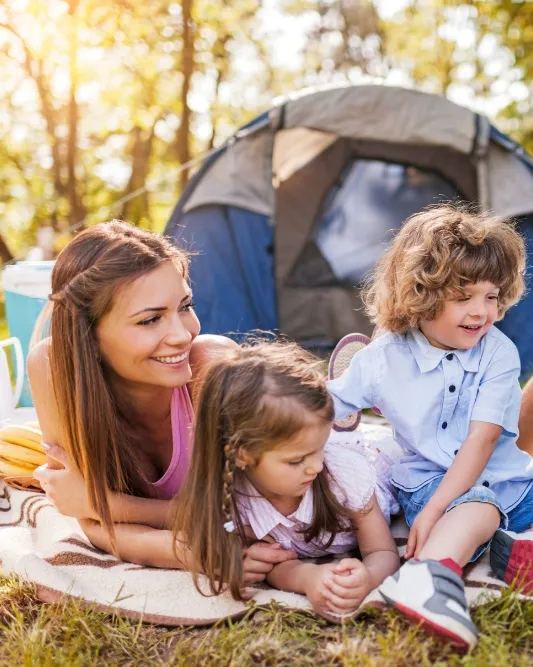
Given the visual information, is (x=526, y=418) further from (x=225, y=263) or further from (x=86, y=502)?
(x=225, y=263)

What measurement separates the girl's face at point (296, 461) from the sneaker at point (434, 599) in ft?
0.90

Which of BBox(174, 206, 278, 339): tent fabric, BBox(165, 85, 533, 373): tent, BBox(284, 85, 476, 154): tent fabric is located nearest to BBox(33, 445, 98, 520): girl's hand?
BBox(165, 85, 533, 373): tent

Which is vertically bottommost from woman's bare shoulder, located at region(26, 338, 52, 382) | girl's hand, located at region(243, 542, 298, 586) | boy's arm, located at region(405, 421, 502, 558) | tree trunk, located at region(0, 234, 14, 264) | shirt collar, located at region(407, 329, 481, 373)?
tree trunk, located at region(0, 234, 14, 264)

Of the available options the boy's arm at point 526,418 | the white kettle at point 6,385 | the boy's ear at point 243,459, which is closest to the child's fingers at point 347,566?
the boy's ear at point 243,459

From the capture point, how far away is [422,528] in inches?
70.6

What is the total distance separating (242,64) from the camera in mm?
12648

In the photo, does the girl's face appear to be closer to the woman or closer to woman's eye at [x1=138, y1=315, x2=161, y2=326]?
the woman

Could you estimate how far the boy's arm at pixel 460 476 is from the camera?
5.91 feet

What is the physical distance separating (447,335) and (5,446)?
4.88ft

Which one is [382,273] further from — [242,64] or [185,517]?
[242,64]

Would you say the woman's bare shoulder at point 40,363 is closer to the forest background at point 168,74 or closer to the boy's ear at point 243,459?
the boy's ear at point 243,459

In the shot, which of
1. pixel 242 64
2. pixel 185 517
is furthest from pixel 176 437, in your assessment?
pixel 242 64

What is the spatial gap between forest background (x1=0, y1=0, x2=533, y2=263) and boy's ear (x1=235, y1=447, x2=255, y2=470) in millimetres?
3344

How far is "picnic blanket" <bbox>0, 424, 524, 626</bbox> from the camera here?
1.69 m
